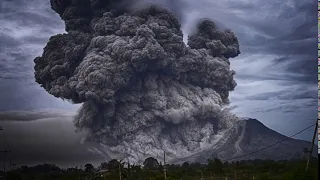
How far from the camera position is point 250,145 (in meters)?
65.7

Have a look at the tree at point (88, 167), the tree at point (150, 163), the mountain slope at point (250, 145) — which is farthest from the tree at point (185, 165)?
the tree at point (88, 167)

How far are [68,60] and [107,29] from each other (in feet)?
15.0

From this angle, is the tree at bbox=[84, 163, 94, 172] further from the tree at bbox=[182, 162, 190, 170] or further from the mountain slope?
the tree at bbox=[182, 162, 190, 170]

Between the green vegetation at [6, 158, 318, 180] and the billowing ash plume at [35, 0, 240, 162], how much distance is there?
3151mm

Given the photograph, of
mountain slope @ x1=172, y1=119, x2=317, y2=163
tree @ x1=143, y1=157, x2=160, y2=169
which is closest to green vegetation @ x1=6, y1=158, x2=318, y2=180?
tree @ x1=143, y1=157, x2=160, y2=169

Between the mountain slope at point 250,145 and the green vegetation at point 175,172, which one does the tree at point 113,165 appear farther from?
the mountain slope at point 250,145

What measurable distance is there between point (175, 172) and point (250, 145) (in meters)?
31.0

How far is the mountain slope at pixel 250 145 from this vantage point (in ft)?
179

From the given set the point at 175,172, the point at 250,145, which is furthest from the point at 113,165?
the point at 250,145

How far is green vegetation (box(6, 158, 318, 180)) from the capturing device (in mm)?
27875

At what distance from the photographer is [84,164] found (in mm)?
49156

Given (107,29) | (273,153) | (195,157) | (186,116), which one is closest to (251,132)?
(273,153)

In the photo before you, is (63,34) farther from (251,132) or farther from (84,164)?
(251,132)

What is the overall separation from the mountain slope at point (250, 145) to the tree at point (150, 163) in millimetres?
4645
